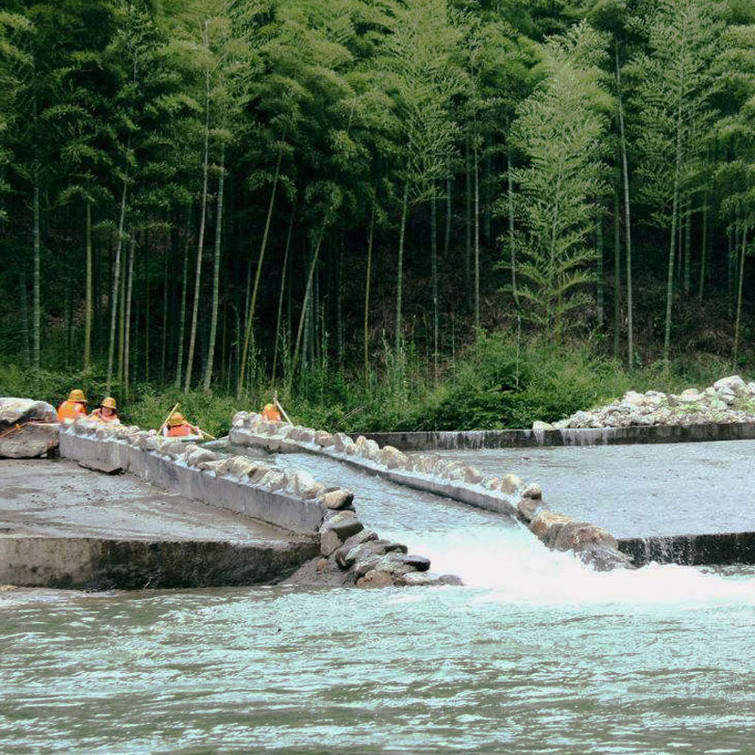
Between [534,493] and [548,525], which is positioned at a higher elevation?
[534,493]

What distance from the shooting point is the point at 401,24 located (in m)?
18.2

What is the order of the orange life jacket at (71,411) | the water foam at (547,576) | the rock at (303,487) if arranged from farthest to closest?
the orange life jacket at (71,411)
the rock at (303,487)
the water foam at (547,576)

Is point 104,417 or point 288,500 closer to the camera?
point 288,500

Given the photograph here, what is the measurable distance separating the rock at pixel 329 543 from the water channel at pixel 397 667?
1.54 feet

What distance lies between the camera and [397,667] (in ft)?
11.9

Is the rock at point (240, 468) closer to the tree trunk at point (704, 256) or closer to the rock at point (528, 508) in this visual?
the rock at point (528, 508)

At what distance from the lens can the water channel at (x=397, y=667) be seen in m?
2.91

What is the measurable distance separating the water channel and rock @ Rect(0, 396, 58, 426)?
20.3 feet

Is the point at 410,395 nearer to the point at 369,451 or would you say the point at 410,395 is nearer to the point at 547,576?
the point at 369,451

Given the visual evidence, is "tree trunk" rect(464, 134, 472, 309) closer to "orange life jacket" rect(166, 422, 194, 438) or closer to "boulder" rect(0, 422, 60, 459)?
"orange life jacket" rect(166, 422, 194, 438)

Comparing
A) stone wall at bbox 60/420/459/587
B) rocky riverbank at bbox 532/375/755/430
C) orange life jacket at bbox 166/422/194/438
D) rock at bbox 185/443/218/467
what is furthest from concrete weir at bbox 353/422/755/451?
rock at bbox 185/443/218/467

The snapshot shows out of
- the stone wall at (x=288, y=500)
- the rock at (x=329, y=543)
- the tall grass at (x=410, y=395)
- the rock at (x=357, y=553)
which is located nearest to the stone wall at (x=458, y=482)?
the stone wall at (x=288, y=500)

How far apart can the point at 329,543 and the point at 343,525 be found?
0.11 metres

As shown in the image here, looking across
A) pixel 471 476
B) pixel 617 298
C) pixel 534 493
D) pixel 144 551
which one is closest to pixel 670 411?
pixel 617 298
